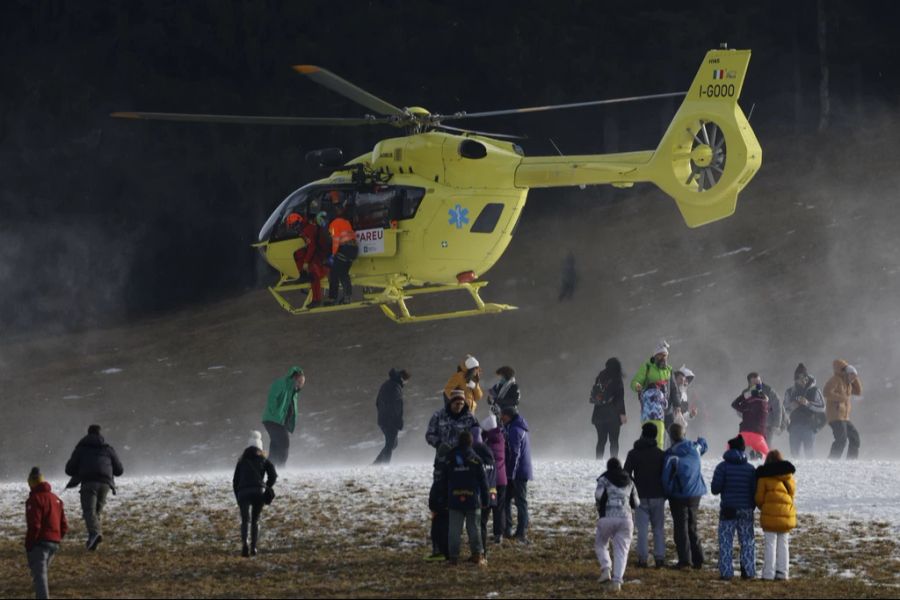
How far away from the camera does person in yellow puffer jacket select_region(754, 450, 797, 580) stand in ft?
50.4

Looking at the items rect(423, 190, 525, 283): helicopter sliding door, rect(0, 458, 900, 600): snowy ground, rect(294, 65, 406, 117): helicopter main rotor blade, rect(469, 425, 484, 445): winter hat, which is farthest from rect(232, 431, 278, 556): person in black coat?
rect(423, 190, 525, 283): helicopter sliding door

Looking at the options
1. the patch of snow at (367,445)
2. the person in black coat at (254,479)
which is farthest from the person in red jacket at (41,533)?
the patch of snow at (367,445)

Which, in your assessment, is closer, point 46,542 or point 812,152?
point 46,542

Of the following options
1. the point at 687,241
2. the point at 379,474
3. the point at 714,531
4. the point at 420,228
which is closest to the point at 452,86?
the point at 687,241

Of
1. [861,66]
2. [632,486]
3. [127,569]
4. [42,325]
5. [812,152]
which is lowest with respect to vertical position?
[127,569]

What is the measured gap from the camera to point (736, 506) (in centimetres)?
1560

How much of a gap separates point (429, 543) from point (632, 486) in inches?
120

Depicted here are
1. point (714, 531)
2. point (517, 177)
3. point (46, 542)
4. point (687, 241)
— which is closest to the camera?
point (46, 542)

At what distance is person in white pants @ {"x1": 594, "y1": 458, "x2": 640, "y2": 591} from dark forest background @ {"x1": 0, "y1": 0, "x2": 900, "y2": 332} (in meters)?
37.9

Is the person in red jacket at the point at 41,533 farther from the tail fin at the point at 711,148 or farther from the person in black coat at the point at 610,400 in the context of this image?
A: the tail fin at the point at 711,148

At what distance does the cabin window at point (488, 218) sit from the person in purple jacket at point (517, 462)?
30.8 feet

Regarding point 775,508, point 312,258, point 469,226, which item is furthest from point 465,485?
point 312,258

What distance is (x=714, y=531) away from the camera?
1789cm

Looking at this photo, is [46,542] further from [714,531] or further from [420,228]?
[420,228]
